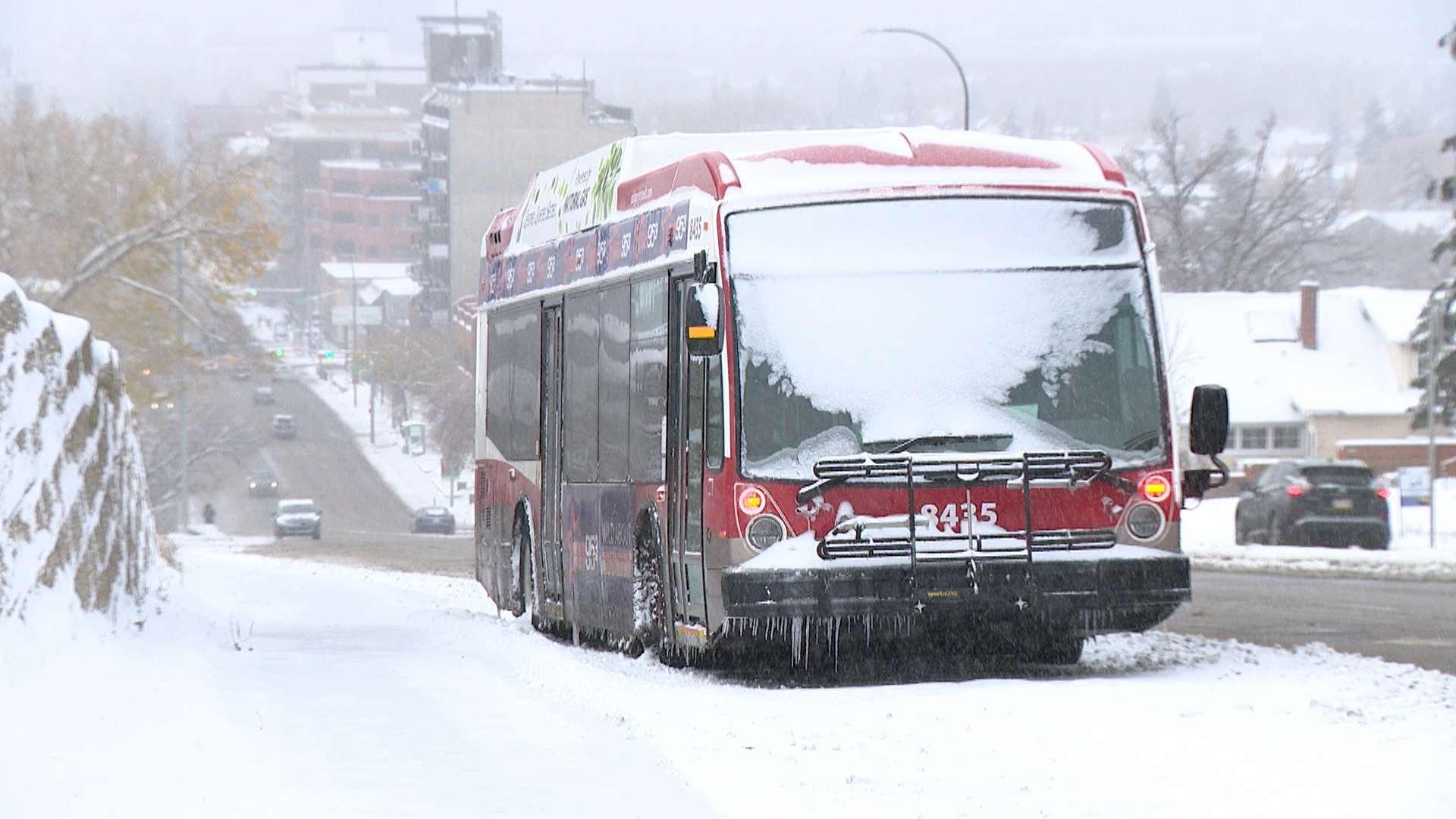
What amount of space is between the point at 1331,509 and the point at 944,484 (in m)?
24.5

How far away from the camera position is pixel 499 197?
14988cm

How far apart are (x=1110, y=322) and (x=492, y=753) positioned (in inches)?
216

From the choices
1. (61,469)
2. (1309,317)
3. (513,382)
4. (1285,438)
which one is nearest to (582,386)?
(513,382)

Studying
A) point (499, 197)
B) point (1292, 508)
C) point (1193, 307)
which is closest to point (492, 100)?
point (499, 197)

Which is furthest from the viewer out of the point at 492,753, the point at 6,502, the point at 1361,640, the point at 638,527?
the point at 1361,640

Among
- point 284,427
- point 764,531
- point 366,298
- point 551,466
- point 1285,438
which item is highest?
point 366,298

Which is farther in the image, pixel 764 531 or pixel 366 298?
pixel 366 298

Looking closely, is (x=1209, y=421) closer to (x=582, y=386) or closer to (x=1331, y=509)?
(x=582, y=386)

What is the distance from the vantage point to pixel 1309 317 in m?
86.5

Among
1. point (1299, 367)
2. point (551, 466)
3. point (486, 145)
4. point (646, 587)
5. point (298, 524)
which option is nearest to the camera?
point (646, 587)

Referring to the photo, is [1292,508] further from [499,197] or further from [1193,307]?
[499,197]

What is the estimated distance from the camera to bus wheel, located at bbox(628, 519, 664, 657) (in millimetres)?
14664

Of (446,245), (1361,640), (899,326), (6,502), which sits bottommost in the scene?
(1361,640)

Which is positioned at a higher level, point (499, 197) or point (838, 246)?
point (499, 197)
